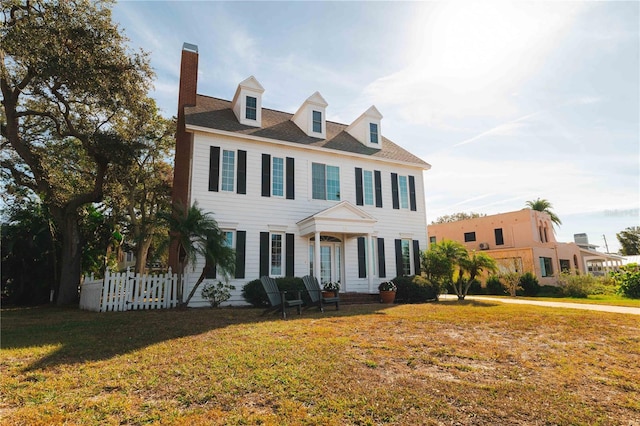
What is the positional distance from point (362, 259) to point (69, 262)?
13.1m

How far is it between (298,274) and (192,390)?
10.8 m

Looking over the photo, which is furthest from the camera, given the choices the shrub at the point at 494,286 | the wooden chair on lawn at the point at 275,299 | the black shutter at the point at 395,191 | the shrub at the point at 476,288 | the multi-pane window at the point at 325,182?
the shrub at the point at 476,288

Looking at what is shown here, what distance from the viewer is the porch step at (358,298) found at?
1420 cm

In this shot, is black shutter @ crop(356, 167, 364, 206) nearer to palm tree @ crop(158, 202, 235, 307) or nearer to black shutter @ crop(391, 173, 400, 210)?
black shutter @ crop(391, 173, 400, 210)

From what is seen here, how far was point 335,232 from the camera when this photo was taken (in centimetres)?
1440

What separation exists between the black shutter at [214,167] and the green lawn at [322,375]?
7.09 metres

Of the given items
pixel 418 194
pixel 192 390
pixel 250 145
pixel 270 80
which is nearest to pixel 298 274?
pixel 250 145

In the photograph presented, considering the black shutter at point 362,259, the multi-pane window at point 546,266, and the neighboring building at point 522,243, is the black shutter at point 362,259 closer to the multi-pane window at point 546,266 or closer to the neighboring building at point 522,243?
the neighboring building at point 522,243

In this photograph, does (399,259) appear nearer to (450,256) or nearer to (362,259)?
(362,259)

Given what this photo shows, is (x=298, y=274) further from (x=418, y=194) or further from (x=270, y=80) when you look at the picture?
(x=270, y=80)

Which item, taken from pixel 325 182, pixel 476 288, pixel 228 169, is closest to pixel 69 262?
pixel 228 169

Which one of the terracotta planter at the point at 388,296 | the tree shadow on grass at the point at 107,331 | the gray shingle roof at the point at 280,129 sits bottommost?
the tree shadow on grass at the point at 107,331

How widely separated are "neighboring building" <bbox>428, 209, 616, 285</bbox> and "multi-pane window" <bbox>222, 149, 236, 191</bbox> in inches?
650

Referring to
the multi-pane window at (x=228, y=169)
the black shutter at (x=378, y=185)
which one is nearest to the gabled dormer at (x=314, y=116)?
the black shutter at (x=378, y=185)
